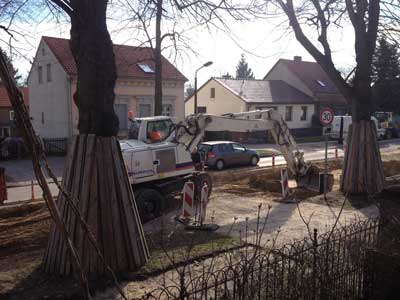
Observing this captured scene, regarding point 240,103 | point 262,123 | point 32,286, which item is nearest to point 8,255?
point 32,286

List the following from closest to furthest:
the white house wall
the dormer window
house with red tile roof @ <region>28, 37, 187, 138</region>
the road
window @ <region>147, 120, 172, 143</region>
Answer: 1. window @ <region>147, 120, 172, 143</region>
2. the road
3. house with red tile roof @ <region>28, 37, 187, 138</region>
4. the dormer window
5. the white house wall

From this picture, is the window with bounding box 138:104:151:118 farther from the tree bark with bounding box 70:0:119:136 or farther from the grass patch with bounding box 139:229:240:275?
the tree bark with bounding box 70:0:119:136

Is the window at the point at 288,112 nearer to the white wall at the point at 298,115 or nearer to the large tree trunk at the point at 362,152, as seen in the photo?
the white wall at the point at 298,115

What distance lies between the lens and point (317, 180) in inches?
634

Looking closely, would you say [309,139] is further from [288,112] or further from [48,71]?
[48,71]

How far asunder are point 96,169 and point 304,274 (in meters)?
3.48

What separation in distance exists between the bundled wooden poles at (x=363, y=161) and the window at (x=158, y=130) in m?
5.87

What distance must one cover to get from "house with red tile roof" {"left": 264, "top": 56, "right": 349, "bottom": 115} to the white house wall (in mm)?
9792

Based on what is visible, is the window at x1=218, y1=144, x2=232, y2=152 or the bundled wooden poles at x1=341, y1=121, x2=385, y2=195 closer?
the bundled wooden poles at x1=341, y1=121, x2=385, y2=195

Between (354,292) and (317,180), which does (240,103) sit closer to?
(317,180)

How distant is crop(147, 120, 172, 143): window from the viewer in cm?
1233

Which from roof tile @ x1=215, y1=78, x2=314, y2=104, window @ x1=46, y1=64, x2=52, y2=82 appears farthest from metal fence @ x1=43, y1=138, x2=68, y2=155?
roof tile @ x1=215, y1=78, x2=314, y2=104

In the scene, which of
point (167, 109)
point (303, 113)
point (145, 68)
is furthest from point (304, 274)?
point (303, 113)

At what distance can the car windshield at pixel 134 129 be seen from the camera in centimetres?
1271
